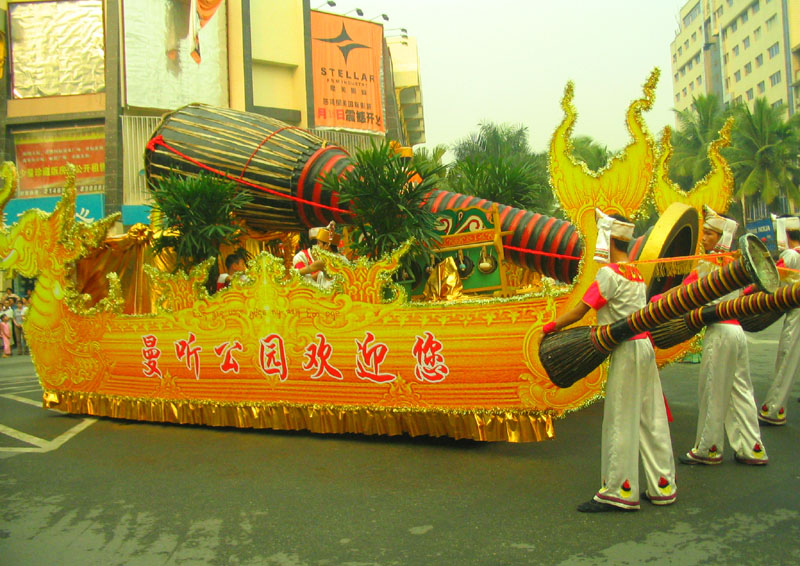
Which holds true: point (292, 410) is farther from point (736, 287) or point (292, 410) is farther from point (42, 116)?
point (42, 116)

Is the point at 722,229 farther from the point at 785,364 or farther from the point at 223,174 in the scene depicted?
the point at 223,174

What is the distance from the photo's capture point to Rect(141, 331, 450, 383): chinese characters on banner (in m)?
4.81

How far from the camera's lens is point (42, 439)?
5957 millimetres

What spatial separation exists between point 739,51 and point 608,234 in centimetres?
4778

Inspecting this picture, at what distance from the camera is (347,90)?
22.4 meters

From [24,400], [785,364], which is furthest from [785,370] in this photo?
[24,400]

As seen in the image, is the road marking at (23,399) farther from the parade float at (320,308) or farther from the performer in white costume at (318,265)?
the performer in white costume at (318,265)

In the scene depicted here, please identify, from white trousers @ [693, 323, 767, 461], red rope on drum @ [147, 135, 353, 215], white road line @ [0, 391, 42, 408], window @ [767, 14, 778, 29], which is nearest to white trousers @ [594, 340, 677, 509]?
white trousers @ [693, 323, 767, 461]

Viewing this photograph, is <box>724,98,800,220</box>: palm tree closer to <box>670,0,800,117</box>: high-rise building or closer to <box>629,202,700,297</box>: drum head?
<box>670,0,800,117</box>: high-rise building

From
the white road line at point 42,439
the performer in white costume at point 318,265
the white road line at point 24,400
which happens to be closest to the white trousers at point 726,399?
the performer in white costume at point 318,265

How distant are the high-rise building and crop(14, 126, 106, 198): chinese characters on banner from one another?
27107 millimetres

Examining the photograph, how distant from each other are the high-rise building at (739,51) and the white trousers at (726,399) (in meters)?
31.7

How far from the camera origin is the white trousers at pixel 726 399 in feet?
13.9

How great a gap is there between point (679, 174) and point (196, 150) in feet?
83.6
